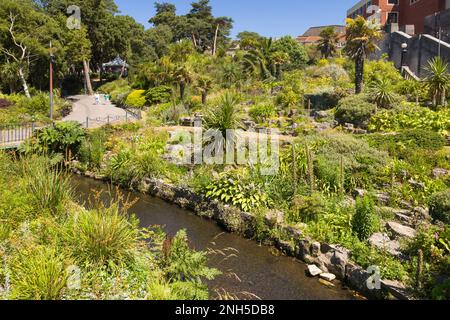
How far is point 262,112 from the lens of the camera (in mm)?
22922

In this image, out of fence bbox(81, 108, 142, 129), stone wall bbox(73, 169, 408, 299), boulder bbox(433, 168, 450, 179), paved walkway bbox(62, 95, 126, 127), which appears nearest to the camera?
stone wall bbox(73, 169, 408, 299)

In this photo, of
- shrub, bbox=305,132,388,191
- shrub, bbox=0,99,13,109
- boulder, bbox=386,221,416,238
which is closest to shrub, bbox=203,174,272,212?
shrub, bbox=305,132,388,191

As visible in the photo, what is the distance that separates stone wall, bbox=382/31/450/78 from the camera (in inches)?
994

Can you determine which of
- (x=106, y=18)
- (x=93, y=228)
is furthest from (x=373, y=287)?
(x=106, y=18)

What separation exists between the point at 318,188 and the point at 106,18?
39.9 m

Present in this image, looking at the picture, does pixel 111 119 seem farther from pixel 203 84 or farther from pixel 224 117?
pixel 224 117

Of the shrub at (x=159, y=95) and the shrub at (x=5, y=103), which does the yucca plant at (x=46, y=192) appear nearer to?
the shrub at (x=159, y=95)

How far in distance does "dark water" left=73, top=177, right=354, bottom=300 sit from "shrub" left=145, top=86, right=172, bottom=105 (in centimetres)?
2041

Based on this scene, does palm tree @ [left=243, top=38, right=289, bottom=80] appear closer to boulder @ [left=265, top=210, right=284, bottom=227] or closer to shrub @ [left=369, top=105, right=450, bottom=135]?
shrub @ [left=369, top=105, right=450, bottom=135]

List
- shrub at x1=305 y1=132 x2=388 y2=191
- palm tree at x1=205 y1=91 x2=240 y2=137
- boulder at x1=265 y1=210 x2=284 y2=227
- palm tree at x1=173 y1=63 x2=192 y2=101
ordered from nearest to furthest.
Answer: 1. boulder at x1=265 y1=210 x2=284 y2=227
2. shrub at x1=305 y1=132 x2=388 y2=191
3. palm tree at x1=205 y1=91 x2=240 y2=137
4. palm tree at x1=173 y1=63 x2=192 y2=101

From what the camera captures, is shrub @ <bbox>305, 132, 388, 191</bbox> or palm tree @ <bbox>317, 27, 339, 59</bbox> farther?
palm tree @ <bbox>317, 27, 339, 59</bbox>

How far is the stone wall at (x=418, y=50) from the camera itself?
2525 centimetres

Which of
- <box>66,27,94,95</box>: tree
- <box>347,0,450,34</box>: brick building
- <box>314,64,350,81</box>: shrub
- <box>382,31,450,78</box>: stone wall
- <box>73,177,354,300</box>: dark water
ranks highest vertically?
<box>347,0,450,34</box>: brick building

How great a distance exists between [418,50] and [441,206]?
→ 22.5 metres
